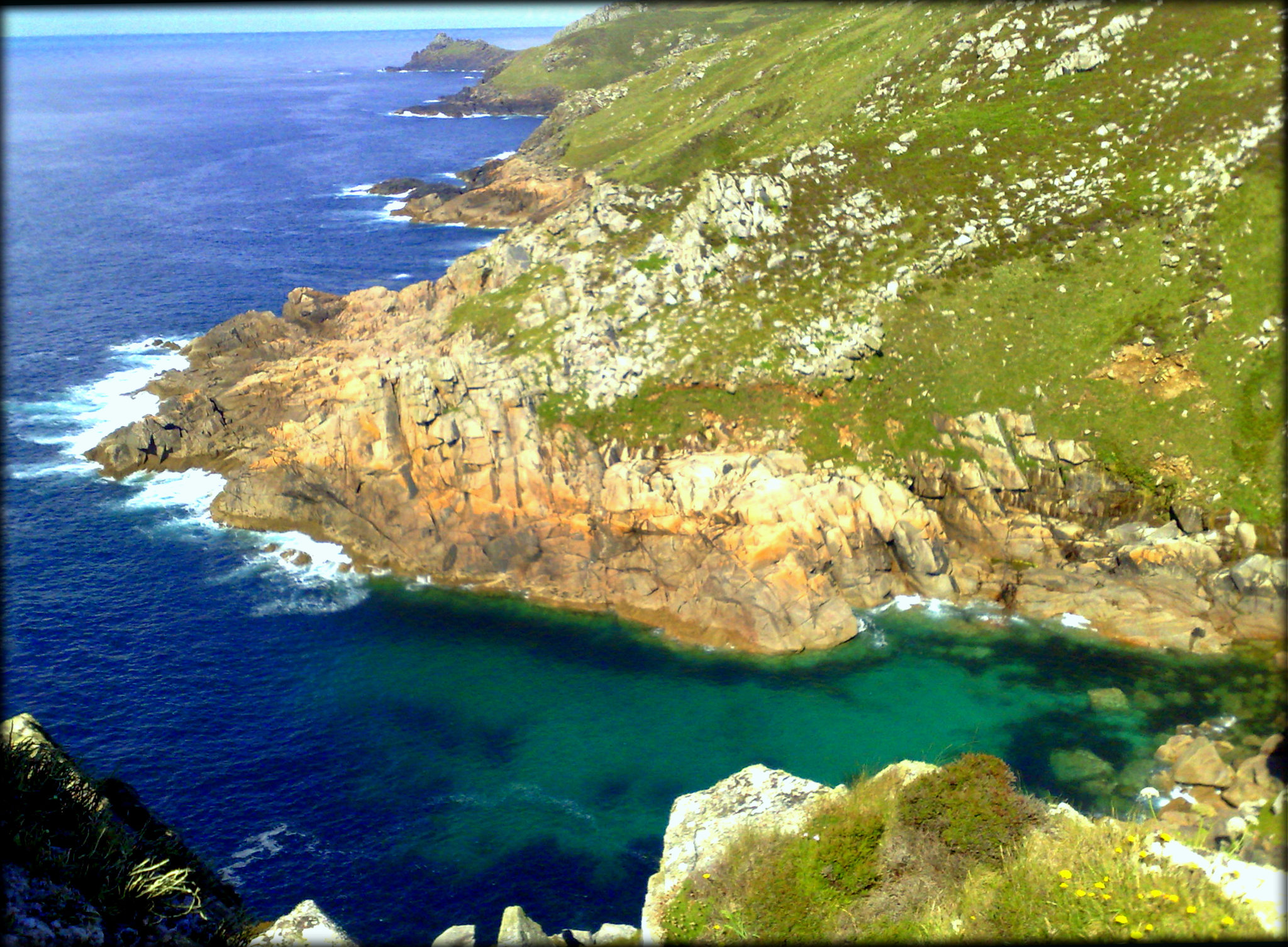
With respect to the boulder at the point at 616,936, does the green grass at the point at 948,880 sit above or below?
above

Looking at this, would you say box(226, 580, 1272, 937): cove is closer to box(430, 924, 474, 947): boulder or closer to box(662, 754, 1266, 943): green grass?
box(430, 924, 474, 947): boulder

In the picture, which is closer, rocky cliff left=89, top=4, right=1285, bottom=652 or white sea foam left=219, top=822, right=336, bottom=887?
white sea foam left=219, top=822, right=336, bottom=887

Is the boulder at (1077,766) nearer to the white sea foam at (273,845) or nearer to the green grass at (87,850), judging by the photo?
the white sea foam at (273,845)

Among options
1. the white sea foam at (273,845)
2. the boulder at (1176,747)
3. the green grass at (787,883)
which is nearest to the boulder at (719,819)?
the green grass at (787,883)

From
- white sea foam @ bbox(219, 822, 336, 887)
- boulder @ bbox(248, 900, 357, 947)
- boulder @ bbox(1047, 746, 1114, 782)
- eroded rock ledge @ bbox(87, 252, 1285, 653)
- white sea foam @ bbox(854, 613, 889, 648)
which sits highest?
boulder @ bbox(248, 900, 357, 947)

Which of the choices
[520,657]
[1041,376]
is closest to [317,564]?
[520,657]

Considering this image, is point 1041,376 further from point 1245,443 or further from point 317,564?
point 317,564

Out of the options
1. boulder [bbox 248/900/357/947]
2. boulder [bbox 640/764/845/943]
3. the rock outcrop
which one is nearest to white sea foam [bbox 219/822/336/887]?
boulder [bbox 640/764/845/943]

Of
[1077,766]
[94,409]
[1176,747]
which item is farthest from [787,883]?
[94,409]
